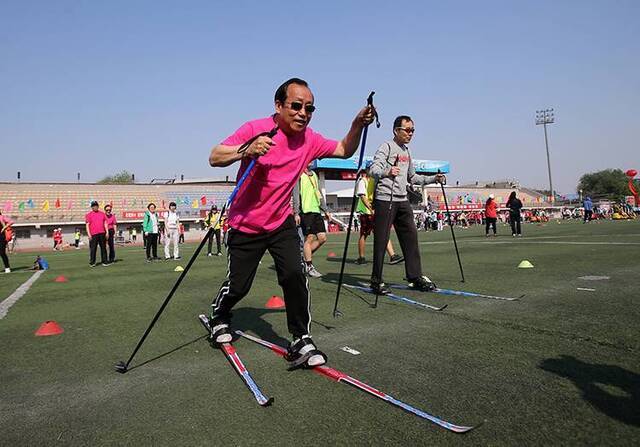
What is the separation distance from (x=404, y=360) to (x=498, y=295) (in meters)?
2.73

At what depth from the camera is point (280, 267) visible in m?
3.67

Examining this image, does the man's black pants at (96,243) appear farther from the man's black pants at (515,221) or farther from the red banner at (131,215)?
the red banner at (131,215)

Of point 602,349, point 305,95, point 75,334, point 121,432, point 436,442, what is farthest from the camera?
point 75,334

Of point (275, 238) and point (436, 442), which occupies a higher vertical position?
point (275, 238)

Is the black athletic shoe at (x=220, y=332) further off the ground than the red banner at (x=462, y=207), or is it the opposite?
the red banner at (x=462, y=207)

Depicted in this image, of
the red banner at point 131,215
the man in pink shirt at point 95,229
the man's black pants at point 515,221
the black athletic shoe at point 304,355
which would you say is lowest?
the black athletic shoe at point 304,355

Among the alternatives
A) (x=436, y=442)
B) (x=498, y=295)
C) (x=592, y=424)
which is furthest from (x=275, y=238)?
(x=498, y=295)

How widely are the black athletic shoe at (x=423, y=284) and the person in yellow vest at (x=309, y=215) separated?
290 cm

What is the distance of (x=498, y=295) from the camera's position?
5410 mm

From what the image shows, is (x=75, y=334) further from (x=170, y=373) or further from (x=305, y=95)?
(x=305, y=95)

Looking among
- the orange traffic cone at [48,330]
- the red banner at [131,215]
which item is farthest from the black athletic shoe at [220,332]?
the red banner at [131,215]

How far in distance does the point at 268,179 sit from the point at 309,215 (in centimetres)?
540

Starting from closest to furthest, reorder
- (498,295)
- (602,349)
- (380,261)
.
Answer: (602,349)
(498,295)
(380,261)

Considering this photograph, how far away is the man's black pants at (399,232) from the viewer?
612 cm
